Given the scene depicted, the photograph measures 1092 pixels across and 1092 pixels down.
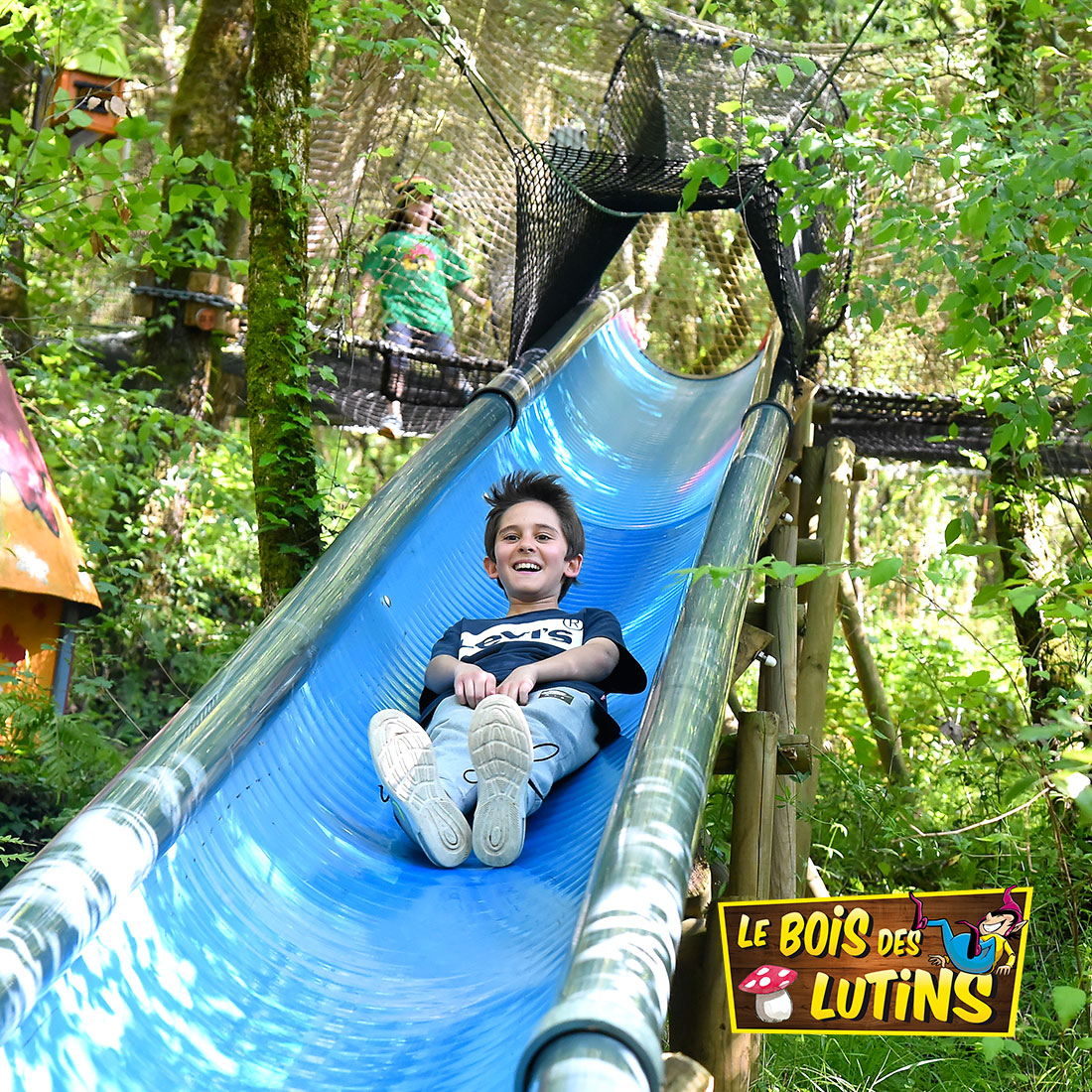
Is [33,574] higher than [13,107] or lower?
lower

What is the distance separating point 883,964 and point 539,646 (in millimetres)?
1173

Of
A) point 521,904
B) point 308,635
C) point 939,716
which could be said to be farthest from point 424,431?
point 521,904

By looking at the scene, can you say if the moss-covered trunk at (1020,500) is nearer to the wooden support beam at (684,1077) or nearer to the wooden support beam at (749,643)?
the wooden support beam at (749,643)

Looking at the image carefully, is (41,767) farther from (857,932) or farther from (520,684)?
(857,932)

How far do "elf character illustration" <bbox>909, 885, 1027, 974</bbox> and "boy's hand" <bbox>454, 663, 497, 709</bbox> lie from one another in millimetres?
954

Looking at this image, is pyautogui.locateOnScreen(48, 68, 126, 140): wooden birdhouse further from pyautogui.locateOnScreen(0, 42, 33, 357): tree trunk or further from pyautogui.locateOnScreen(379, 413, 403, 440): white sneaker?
pyautogui.locateOnScreen(379, 413, 403, 440): white sneaker

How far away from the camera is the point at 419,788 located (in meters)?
1.80

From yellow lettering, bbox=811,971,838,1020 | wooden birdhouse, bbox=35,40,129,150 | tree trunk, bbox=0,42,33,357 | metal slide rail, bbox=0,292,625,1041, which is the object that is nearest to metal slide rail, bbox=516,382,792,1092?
yellow lettering, bbox=811,971,838,1020

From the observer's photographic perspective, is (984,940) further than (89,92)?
No

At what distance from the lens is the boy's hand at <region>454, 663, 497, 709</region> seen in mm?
2096

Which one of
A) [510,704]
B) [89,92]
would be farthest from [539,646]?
[89,92]

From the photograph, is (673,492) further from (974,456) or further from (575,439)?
(974,456)

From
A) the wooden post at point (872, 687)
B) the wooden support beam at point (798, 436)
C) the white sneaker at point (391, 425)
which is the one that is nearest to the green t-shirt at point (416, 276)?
the white sneaker at point (391, 425)

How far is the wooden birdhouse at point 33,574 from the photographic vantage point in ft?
11.3
